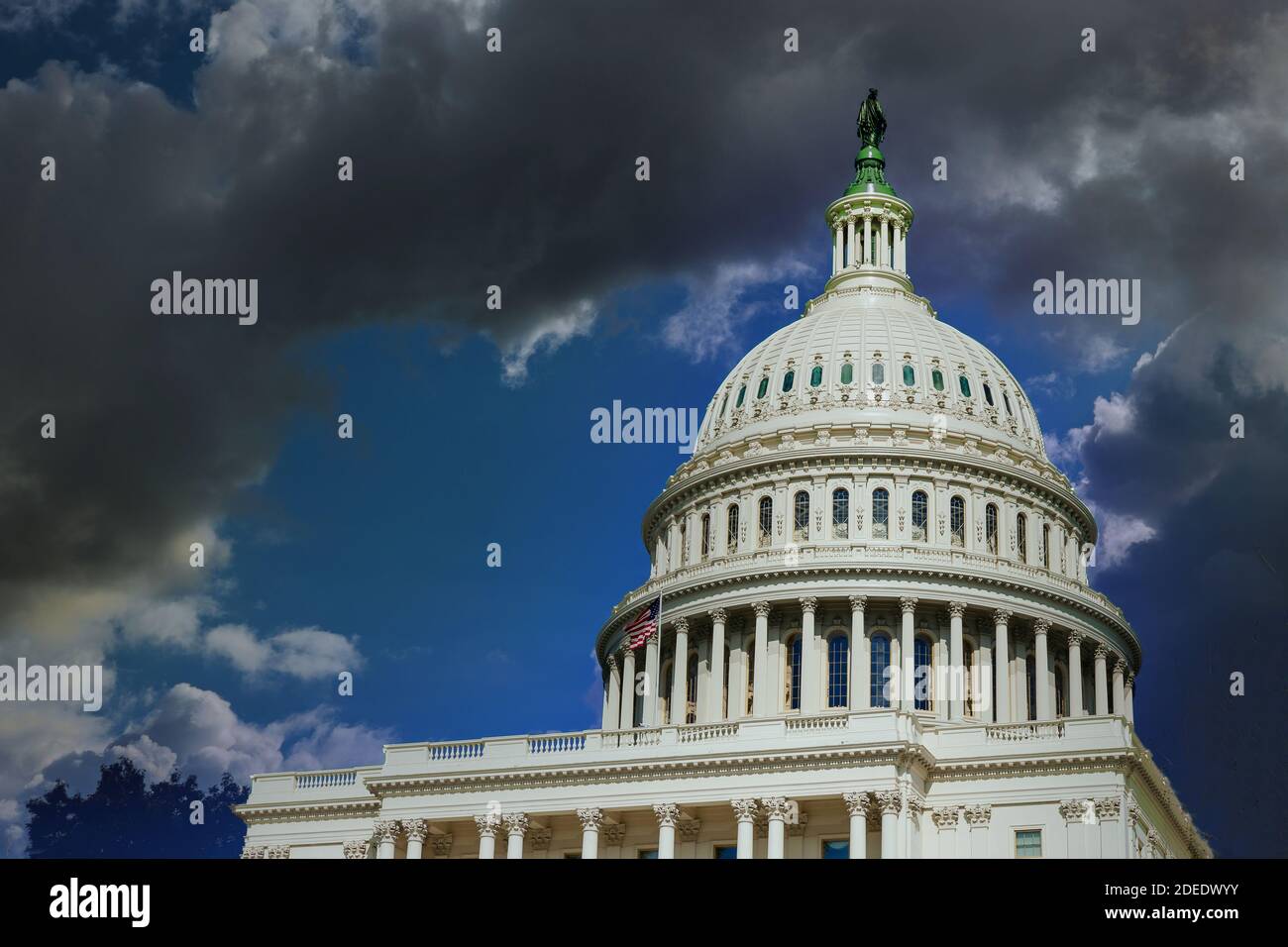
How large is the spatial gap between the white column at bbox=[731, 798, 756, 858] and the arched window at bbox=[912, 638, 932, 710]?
77.1ft

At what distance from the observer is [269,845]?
276 ft

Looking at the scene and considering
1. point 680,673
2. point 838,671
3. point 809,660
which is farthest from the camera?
point 680,673

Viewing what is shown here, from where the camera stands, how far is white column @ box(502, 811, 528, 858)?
249 ft

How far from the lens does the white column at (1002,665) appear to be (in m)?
94.9

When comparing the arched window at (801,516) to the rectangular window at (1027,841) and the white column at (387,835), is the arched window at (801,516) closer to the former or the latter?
the rectangular window at (1027,841)

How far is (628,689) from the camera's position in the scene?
338 feet

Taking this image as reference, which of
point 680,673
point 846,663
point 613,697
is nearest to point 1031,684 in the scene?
point 846,663

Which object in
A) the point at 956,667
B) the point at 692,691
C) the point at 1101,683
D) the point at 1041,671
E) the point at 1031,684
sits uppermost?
the point at 1041,671

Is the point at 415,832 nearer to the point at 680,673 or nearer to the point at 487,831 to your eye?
the point at 487,831

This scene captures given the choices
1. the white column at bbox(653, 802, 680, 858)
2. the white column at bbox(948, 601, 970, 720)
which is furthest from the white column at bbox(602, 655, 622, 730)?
the white column at bbox(653, 802, 680, 858)

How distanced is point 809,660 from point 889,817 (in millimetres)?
24674

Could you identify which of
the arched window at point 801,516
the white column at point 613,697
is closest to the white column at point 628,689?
the white column at point 613,697
